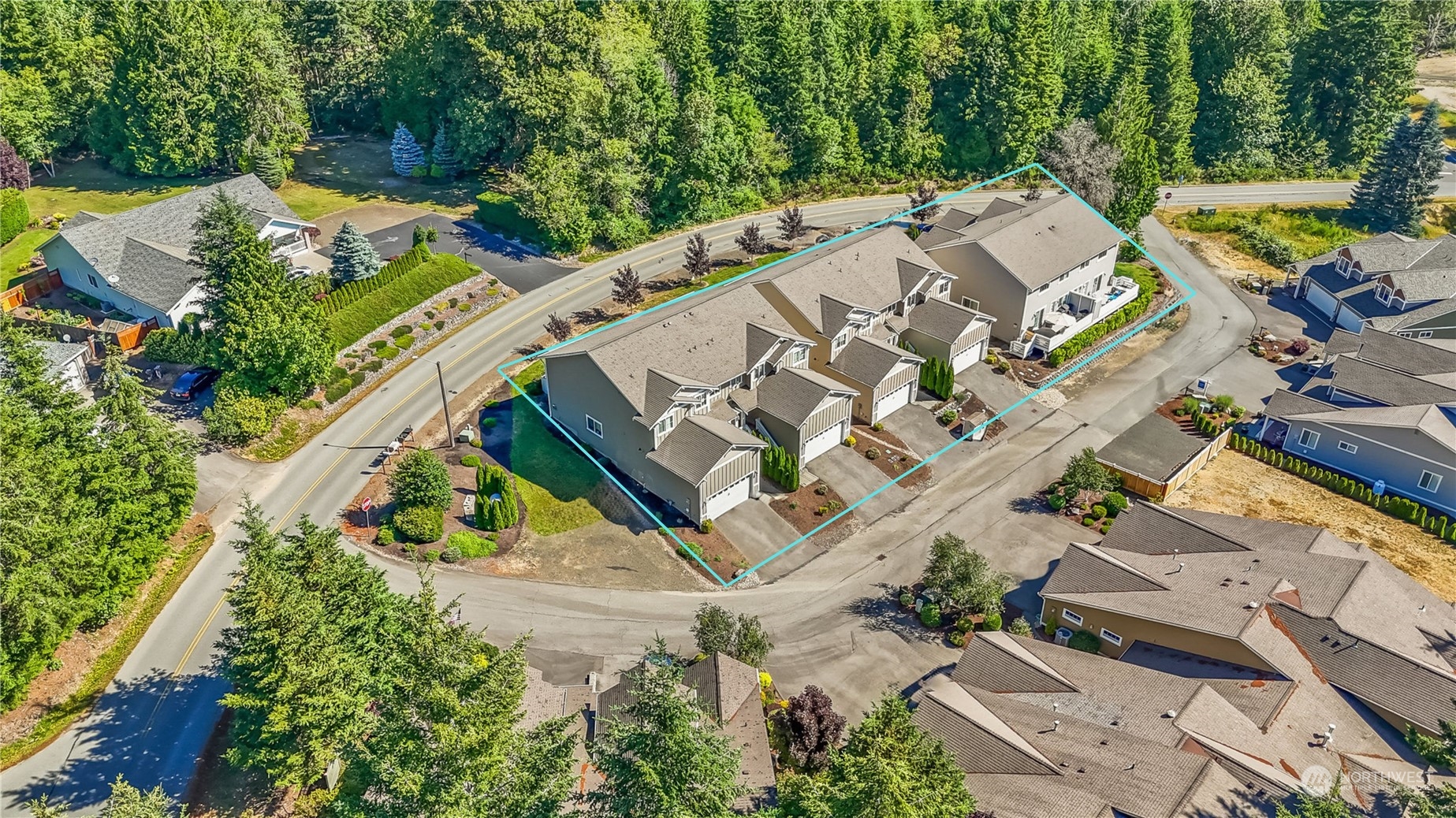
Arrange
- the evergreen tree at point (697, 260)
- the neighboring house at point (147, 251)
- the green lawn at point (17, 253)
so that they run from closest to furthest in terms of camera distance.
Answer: the neighboring house at point (147, 251)
the green lawn at point (17, 253)
the evergreen tree at point (697, 260)

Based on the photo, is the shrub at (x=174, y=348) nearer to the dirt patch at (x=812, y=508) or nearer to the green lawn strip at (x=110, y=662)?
the green lawn strip at (x=110, y=662)

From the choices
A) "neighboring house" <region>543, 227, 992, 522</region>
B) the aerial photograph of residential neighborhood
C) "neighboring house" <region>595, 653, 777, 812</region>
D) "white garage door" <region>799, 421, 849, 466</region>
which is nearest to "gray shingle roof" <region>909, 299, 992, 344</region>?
"neighboring house" <region>543, 227, 992, 522</region>

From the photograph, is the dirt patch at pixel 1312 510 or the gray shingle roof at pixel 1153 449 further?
the gray shingle roof at pixel 1153 449

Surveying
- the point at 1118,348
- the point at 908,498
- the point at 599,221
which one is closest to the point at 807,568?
the point at 908,498

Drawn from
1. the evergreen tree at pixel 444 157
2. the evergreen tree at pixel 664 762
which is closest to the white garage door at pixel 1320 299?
the evergreen tree at pixel 664 762

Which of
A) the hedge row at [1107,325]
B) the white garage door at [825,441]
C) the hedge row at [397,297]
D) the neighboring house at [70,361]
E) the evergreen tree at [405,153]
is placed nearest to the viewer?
the white garage door at [825,441]

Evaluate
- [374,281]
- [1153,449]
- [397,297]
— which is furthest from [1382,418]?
[374,281]

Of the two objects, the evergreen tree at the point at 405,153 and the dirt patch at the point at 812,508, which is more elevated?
the evergreen tree at the point at 405,153
